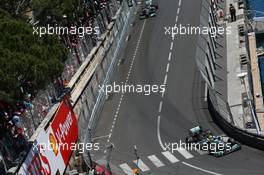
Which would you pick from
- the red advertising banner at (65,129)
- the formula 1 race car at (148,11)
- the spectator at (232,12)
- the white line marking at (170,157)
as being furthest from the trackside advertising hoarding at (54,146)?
the spectator at (232,12)

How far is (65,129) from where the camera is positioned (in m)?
61.6

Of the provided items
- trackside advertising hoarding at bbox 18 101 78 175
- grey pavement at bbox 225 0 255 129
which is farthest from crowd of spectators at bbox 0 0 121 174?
grey pavement at bbox 225 0 255 129

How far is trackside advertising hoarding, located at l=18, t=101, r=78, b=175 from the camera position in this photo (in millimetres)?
53953

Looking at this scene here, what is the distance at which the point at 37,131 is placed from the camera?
189 ft

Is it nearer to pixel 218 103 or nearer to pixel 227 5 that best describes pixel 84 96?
pixel 218 103

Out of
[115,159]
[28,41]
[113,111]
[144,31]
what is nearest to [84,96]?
[113,111]

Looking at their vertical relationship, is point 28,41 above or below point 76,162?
above

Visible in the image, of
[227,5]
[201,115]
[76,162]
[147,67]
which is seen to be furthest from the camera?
[227,5]

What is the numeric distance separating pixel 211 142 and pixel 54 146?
13.0 metres

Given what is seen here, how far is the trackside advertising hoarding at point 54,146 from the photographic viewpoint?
177 ft

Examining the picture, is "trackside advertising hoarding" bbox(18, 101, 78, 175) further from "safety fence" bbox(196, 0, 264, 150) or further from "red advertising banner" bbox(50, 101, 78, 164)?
"safety fence" bbox(196, 0, 264, 150)

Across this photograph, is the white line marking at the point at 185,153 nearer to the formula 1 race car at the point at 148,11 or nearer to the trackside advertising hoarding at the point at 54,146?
the trackside advertising hoarding at the point at 54,146

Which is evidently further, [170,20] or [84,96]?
[170,20]

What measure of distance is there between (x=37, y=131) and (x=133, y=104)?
17.9 m
